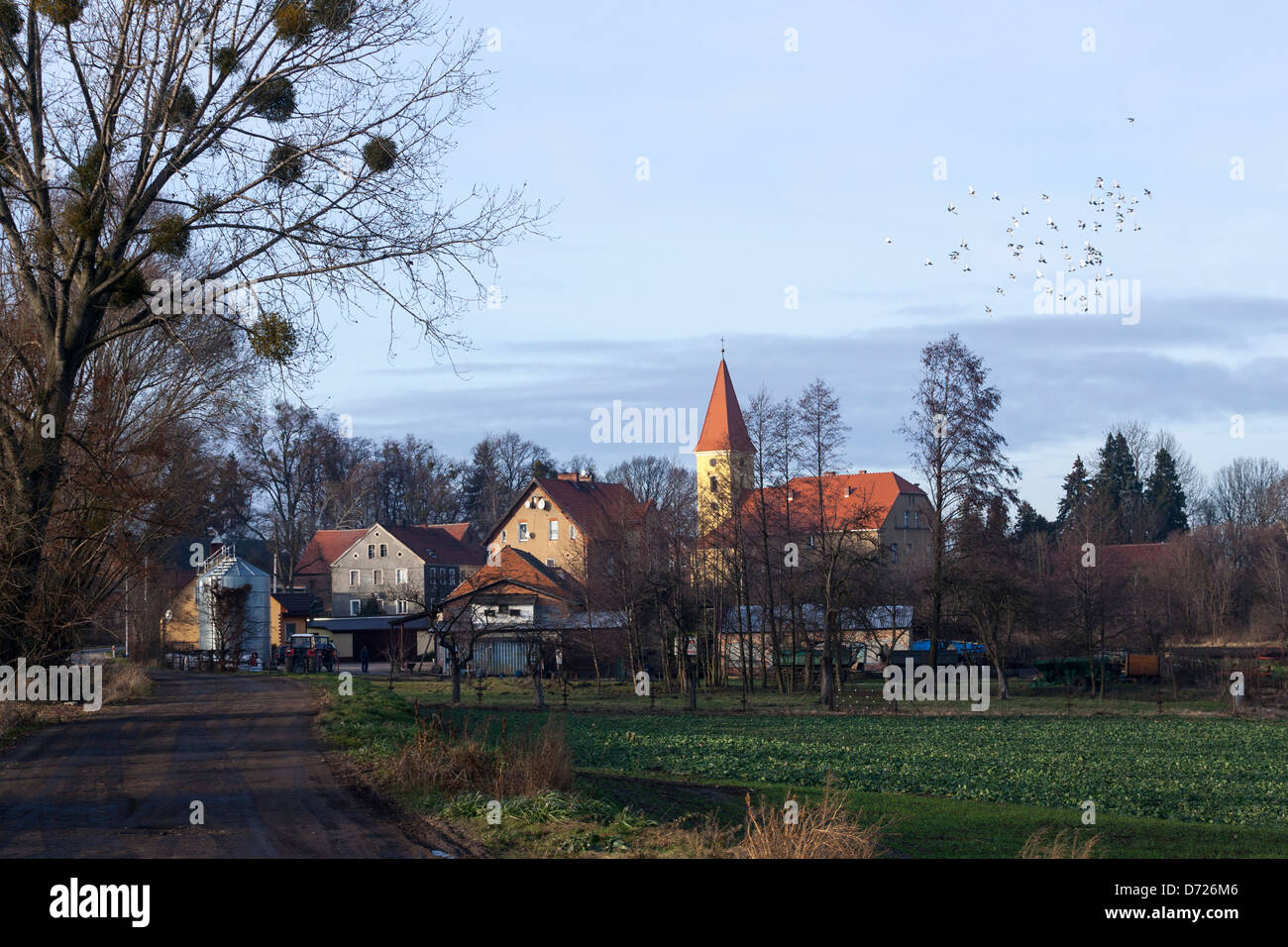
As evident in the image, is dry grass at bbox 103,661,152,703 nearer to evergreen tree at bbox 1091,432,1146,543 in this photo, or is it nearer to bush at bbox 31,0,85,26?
bush at bbox 31,0,85,26

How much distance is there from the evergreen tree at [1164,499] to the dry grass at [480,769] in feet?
306

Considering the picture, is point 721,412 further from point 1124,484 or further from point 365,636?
point 1124,484

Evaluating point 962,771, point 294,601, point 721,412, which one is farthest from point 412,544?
point 962,771

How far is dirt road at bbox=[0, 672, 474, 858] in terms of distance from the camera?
10.3 metres

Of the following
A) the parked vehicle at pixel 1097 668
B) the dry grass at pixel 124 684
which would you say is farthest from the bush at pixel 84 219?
the parked vehicle at pixel 1097 668

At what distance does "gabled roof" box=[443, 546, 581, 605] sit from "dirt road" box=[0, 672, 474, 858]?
30.9 m

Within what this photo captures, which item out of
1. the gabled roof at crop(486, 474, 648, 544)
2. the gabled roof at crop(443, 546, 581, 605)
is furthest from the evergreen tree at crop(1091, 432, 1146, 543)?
the gabled roof at crop(443, 546, 581, 605)

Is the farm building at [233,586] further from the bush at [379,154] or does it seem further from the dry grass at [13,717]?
the bush at [379,154]

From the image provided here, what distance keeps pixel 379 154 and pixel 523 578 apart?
47752 millimetres

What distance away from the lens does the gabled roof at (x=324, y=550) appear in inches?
3327

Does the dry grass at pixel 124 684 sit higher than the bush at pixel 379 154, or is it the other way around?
the bush at pixel 379 154

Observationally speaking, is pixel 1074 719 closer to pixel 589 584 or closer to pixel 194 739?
pixel 589 584

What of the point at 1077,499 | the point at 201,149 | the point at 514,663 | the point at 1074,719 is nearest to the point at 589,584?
the point at 514,663

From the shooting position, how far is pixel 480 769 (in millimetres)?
13523
